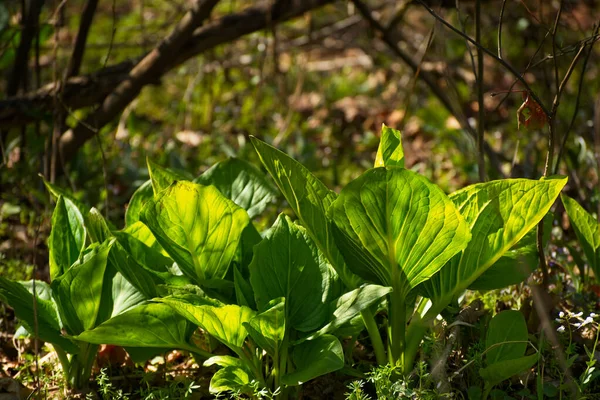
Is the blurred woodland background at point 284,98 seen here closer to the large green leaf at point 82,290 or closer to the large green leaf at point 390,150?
the large green leaf at point 82,290

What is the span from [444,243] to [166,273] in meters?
0.88

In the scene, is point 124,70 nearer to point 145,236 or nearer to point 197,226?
point 145,236

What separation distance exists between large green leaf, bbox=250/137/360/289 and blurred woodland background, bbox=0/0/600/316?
61 centimetres

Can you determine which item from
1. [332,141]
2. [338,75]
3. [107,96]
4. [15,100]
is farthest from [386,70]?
[15,100]

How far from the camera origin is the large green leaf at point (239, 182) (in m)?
2.72

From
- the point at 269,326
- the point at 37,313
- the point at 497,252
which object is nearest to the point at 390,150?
the point at 497,252

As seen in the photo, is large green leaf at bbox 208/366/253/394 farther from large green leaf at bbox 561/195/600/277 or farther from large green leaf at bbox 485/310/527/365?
large green leaf at bbox 561/195/600/277

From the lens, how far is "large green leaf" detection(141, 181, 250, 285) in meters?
2.23

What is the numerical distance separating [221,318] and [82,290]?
48 cm

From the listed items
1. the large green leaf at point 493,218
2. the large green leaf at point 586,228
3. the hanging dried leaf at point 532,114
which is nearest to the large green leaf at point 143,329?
the large green leaf at point 493,218

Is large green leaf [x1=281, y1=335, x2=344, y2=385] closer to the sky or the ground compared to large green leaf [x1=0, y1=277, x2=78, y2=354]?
closer to the ground

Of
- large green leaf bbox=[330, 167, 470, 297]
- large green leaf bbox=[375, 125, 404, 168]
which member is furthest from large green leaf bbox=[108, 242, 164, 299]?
large green leaf bbox=[375, 125, 404, 168]

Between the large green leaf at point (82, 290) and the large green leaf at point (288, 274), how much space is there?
18.1 inches

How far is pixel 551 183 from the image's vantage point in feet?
6.68
